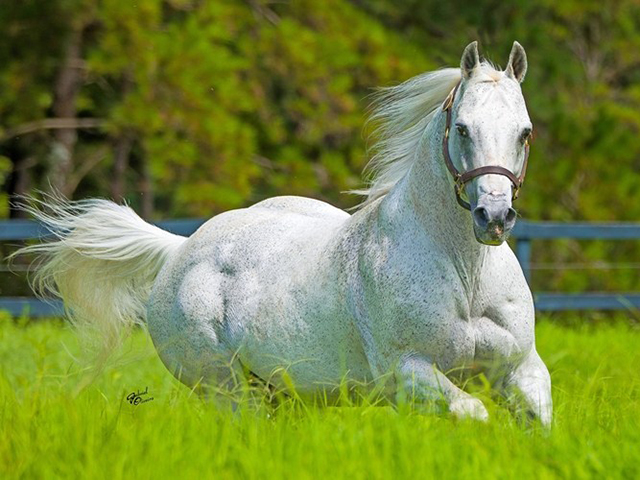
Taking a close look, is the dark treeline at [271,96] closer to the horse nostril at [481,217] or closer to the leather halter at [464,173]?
the leather halter at [464,173]

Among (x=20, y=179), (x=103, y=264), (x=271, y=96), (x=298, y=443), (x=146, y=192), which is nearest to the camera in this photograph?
(x=298, y=443)

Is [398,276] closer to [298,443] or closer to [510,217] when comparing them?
[510,217]

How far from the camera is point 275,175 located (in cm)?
1413

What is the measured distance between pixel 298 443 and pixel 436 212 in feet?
3.64

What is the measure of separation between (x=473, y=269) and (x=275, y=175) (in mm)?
10186

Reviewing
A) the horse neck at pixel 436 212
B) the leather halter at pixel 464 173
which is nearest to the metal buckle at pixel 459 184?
the leather halter at pixel 464 173

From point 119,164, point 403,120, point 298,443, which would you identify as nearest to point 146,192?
point 119,164

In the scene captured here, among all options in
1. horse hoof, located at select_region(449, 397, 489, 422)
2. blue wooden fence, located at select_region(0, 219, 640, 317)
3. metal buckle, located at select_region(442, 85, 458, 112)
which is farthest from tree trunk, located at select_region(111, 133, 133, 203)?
horse hoof, located at select_region(449, 397, 489, 422)

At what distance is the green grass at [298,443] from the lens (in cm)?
312

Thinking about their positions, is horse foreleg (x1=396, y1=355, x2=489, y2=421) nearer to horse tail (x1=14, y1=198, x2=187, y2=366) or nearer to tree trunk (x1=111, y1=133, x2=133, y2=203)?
horse tail (x1=14, y1=198, x2=187, y2=366)

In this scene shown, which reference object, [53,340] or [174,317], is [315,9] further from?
[174,317]

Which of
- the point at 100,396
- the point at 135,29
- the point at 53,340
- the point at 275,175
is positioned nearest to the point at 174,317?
the point at 100,396

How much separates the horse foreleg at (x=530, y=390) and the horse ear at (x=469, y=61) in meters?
0.96

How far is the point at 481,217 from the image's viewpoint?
3615 mm
